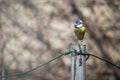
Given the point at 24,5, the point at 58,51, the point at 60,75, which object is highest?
the point at 24,5

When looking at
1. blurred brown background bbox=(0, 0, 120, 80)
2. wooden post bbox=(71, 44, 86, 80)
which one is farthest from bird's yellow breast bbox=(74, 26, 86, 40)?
blurred brown background bbox=(0, 0, 120, 80)

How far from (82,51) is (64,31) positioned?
1.49 m

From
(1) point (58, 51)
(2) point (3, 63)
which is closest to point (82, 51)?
(1) point (58, 51)

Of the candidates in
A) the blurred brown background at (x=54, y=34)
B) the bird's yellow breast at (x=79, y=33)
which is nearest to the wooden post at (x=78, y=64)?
the bird's yellow breast at (x=79, y=33)

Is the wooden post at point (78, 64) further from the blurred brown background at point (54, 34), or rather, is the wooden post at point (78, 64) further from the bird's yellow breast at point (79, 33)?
the blurred brown background at point (54, 34)

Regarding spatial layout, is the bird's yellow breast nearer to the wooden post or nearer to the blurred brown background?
the wooden post

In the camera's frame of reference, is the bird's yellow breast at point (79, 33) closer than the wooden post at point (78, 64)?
No

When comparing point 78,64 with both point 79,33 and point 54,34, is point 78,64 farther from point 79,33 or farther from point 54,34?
point 54,34

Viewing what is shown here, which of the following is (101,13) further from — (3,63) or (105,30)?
(3,63)

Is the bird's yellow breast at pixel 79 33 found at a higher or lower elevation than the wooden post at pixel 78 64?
higher

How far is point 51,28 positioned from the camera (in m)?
4.16

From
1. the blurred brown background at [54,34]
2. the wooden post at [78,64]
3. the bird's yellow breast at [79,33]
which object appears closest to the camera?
the wooden post at [78,64]

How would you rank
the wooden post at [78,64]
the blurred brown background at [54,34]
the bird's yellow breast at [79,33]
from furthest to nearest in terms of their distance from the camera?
the blurred brown background at [54,34]
the bird's yellow breast at [79,33]
the wooden post at [78,64]

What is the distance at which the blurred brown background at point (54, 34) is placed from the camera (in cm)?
415
